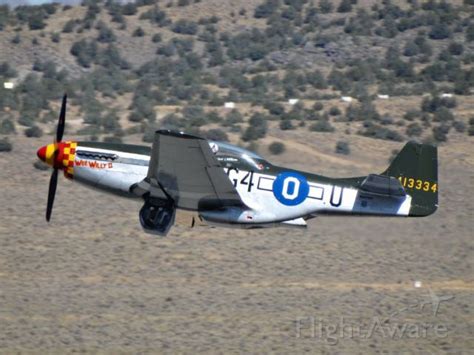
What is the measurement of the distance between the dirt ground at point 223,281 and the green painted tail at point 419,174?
5.37m

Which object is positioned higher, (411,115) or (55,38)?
(411,115)

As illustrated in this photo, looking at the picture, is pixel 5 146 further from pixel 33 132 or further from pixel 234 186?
pixel 234 186

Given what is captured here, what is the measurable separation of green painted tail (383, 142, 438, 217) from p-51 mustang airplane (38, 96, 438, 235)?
0.02 meters

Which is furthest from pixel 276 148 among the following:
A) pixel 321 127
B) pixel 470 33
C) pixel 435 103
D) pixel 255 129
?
pixel 470 33

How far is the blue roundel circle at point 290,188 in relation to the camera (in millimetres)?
22812

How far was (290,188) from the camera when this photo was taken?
2289cm

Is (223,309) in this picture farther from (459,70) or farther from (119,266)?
(459,70)

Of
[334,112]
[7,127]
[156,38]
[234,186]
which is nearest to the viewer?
[234,186]

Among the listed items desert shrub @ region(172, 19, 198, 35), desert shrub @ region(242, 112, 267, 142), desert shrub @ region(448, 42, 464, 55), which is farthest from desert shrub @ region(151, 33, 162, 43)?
desert shrub @ region(242, 112, 267, 142)

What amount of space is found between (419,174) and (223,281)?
9825mm

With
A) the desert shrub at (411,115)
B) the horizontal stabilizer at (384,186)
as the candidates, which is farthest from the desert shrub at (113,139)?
the horizontal stabilizer at (384,186)

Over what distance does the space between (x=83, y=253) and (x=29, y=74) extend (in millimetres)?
31267

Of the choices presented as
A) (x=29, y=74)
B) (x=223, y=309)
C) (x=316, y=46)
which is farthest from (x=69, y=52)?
(x=223, y=309)

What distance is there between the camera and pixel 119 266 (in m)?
32.2
